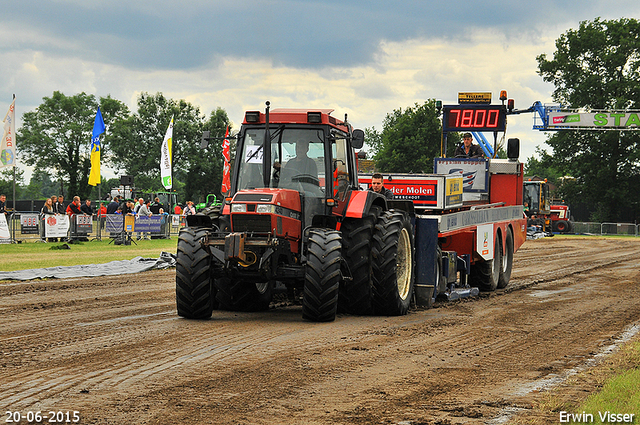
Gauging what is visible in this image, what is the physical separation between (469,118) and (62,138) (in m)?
67.0

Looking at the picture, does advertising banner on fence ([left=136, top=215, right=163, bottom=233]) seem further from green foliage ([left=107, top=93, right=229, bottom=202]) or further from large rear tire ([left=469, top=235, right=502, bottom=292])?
green foliage ([left=107, top=93, right=229, bottom=202])

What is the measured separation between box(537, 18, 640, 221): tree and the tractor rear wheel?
50.4 meters

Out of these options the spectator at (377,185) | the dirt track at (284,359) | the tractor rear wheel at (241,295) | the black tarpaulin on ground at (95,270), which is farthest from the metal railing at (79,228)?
the dirt track at (284,359)

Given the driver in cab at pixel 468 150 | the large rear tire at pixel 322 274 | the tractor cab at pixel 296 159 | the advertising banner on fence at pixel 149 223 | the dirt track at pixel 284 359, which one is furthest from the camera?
the advertising banner on fence at pixel 149 223

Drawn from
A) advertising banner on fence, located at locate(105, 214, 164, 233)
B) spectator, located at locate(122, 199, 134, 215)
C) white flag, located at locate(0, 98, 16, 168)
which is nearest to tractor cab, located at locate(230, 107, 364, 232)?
white flag, located at locate(0, 98, 16, 168)

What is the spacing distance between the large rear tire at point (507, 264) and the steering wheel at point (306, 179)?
→ 23.1ft

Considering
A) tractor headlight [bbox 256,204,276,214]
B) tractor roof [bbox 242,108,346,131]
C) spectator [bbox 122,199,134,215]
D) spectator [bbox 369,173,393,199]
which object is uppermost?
tractor roof [bbox 242,108,346,131]

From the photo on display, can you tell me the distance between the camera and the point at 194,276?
29.9 ft

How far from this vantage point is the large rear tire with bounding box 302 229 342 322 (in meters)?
8.83

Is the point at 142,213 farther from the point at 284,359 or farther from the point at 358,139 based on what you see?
the point at 284,359

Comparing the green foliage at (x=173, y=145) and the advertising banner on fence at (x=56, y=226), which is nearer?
the advertising banner on fence at (x=56, y=226)

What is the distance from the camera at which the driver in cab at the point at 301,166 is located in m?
9.71

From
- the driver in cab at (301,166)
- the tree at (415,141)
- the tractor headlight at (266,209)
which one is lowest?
the tractor headlight at (266,209)

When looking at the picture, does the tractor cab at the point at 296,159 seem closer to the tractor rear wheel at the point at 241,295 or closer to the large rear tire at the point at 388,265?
the large rear tire at the point at 388,265
